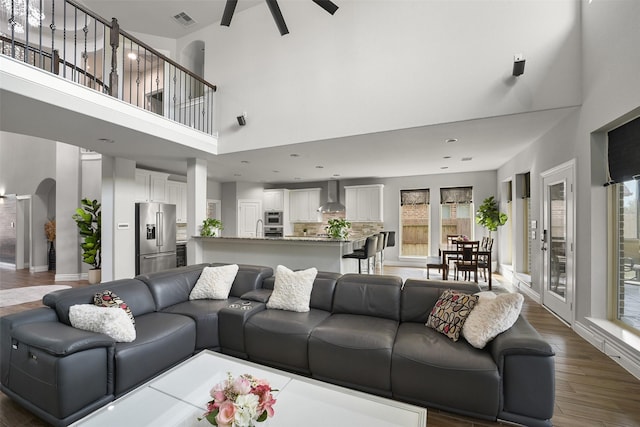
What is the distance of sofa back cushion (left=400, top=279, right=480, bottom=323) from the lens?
8.84 ft

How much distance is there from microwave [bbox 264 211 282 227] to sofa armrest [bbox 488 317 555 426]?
8.20 meters

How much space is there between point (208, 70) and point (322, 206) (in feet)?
15.3

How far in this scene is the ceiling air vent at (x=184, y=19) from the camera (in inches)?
217

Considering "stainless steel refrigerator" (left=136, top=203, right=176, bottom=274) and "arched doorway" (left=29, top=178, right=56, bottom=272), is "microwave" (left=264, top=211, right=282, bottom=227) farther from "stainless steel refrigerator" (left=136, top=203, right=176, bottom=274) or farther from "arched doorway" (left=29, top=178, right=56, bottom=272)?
"arched doorway" (left=29, top=178, right=56, bottom=272)

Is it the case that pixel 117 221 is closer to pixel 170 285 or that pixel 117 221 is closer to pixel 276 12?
pixel 170 285

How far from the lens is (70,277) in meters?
6.63

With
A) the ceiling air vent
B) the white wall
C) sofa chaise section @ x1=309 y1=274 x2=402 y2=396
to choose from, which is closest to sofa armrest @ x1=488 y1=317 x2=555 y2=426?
sofa chaise section @ x1=309 y1=274 x2=402 y2=396

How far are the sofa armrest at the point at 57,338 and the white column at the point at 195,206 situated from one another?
339cm

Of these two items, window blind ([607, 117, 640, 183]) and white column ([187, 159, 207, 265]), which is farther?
white column ([187, 159, 207, 265])

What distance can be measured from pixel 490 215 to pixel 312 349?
636cm

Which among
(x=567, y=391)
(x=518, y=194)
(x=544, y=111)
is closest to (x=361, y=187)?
(x=518, y=194)

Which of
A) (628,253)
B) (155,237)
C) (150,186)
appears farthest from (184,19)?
(628,253)

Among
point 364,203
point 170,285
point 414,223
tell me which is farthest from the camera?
point 364,203

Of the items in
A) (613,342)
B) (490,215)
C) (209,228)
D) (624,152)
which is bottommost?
(613,342)
